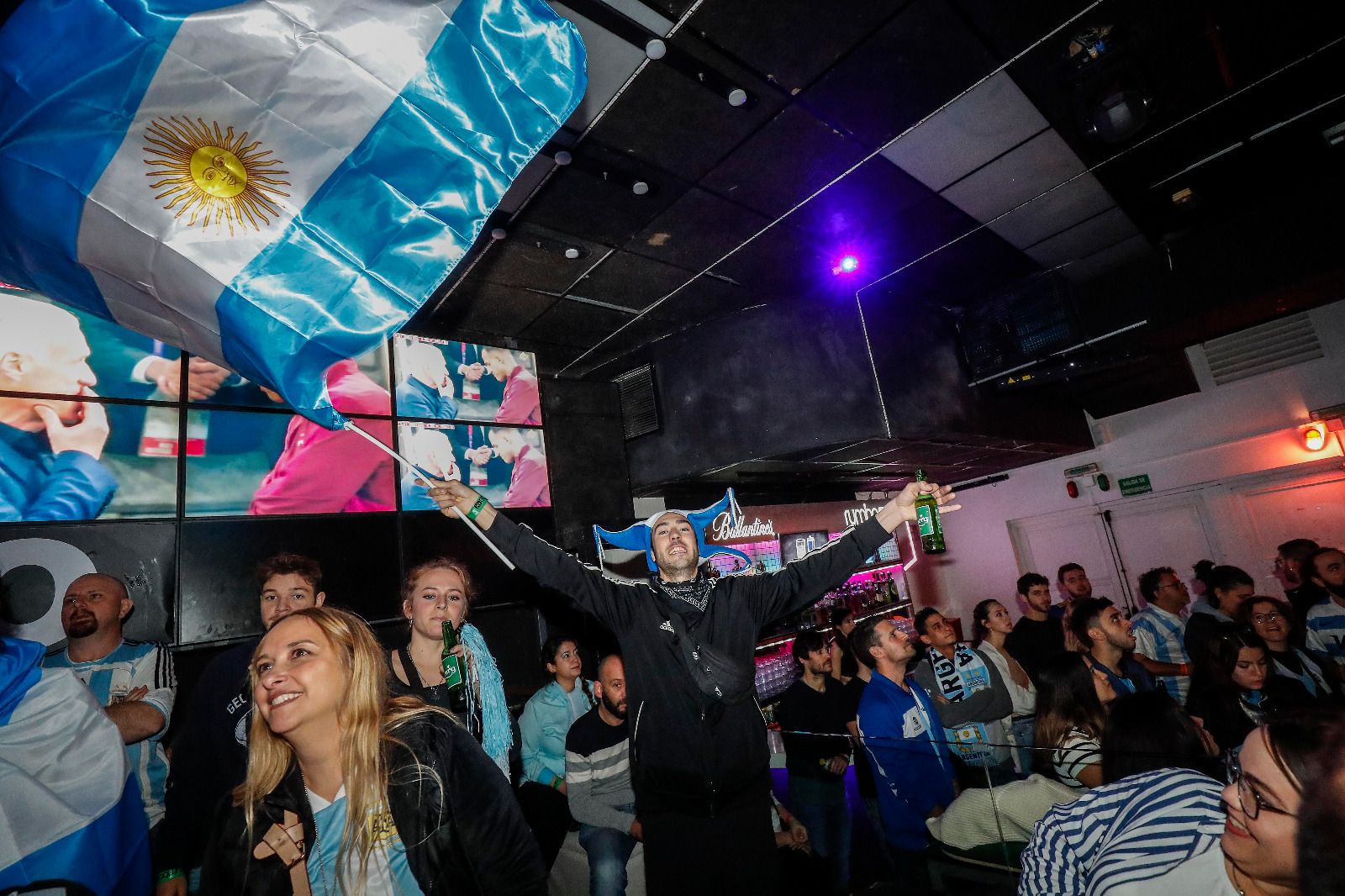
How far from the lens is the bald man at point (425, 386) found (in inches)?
200

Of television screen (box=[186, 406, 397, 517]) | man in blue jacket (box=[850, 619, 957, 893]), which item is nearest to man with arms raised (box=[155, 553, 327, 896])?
television screen (box=[186, 406, 397, 517])

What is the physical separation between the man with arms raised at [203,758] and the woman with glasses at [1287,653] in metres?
5.25

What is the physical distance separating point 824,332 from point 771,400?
0.77 meters

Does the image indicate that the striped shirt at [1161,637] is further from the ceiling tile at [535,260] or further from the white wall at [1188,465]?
the ceiling tile at [535,260]

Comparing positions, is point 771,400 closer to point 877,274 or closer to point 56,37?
point 877,274

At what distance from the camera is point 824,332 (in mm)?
5391

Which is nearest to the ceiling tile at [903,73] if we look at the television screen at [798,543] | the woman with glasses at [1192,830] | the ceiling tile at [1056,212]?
the ceiling tile at [1056,212]

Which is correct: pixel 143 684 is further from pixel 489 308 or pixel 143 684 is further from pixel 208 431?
pixel 489 308

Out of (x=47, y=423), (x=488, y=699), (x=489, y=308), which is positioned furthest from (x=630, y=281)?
(x=47, y=423)

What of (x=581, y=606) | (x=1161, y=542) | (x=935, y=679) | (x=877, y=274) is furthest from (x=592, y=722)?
(x=1161, y=542)

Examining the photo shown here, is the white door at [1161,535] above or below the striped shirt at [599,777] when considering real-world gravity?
above

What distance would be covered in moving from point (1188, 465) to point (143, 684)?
407 inches

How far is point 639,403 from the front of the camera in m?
6.43

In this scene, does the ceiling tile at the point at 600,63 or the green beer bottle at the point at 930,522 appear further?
the green beer bottle at the point at 930,522
